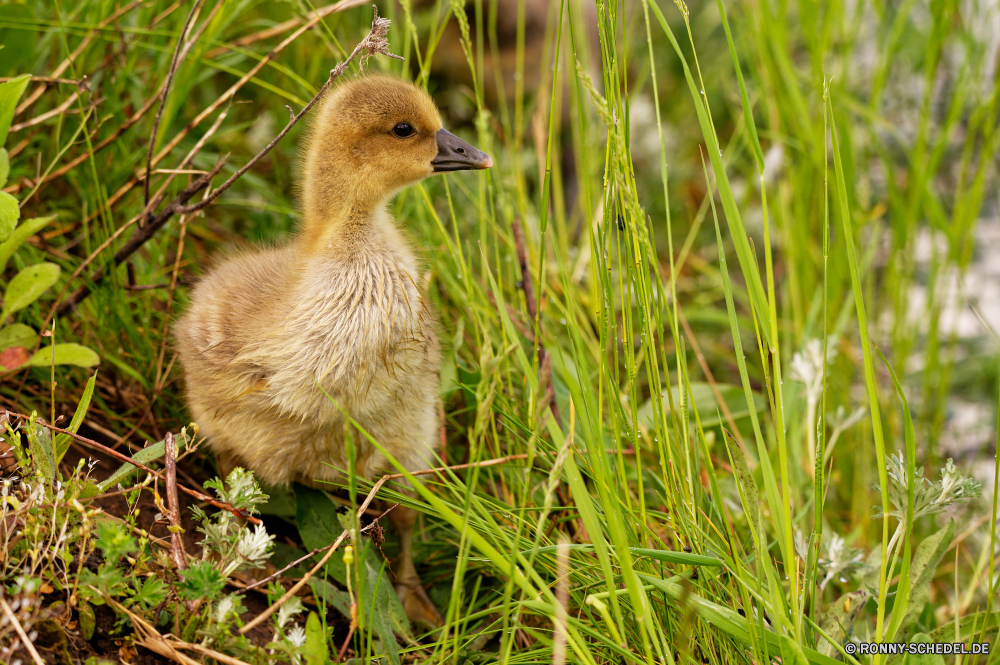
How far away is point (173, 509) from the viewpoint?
4.29 feet

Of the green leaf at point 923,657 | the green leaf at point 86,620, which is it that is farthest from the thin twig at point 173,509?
the green leaf at point 923,657

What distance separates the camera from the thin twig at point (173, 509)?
1.25 metres

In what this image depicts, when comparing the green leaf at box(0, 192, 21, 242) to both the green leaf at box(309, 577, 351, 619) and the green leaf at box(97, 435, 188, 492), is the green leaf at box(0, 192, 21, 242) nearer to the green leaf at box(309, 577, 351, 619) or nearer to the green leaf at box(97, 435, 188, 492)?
the green leaf at box(97, 435, 188, 492)

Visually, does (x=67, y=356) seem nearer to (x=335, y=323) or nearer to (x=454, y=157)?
(x=335, y=323)

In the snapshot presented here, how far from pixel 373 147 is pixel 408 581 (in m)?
0.89

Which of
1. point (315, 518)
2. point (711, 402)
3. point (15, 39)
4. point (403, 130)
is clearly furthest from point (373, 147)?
point (711, 402)

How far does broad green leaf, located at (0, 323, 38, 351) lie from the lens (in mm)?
1602

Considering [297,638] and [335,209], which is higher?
[335,209]

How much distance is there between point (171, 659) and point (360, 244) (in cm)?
77

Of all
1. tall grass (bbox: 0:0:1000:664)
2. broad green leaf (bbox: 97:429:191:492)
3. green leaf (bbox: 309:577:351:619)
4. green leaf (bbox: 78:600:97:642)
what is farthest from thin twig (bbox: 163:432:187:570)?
tall grass (bbox: 0:0:1000:664)

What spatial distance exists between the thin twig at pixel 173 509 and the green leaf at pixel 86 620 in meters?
0.13

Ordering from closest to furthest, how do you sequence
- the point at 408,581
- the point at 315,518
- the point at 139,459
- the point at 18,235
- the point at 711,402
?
the point at 139,459 → the point at 18,235 → the point at 315,518 → the point at 408,581 → the point at 711,402

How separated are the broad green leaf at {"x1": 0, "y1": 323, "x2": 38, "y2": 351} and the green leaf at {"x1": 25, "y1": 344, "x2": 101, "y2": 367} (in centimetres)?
6

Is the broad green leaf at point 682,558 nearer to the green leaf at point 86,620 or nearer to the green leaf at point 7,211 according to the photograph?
the green leaf at point 86,620
